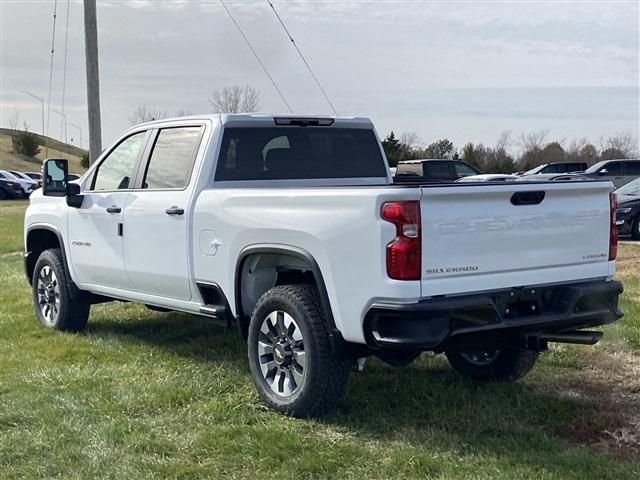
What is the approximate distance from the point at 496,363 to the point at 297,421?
1.67 m

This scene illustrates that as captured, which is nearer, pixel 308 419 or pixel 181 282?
pixel 308 419

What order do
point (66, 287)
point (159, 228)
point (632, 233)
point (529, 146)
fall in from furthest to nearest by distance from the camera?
point (529, 146), point (632, 233), point (66, 287), point (159, 228)

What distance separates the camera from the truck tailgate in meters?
4.86

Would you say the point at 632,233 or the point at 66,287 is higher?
the point at 66,287

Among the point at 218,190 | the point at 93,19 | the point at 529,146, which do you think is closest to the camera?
the point at 218,190

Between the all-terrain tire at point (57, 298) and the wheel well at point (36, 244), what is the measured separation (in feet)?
0.76

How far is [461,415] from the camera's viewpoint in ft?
18.3

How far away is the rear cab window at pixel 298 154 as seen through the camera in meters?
6.69

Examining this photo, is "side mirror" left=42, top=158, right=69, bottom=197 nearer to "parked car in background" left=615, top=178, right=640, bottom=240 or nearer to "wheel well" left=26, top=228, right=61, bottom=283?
"wheel well" left=26, top=228, right=61, bottom=283

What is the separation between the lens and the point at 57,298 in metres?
8.38

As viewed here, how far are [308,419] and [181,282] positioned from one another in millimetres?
1619

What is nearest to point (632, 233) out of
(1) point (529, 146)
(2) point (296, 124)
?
(2) point (296, 124)

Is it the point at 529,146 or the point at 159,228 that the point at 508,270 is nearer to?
the point at 159,228

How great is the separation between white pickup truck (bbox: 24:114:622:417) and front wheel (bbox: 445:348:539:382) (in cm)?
1
